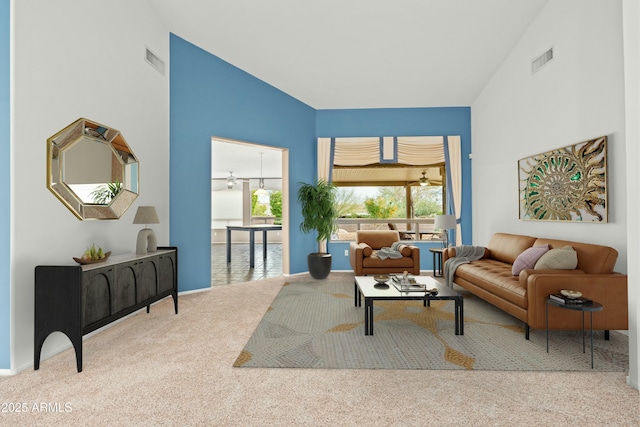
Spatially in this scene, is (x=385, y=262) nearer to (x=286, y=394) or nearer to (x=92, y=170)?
(x=286, y=394)

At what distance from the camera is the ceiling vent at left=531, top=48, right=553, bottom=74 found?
432cm

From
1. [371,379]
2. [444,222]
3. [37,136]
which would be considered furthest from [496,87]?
[37,136]

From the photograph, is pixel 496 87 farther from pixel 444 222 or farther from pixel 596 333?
pixel 596 333

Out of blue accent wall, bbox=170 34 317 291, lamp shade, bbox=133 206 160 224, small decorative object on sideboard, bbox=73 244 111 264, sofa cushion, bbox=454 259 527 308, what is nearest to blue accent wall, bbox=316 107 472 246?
blue accent wall, bbox=170 34 317 291

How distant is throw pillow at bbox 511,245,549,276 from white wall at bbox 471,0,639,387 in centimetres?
48

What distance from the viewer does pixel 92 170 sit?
134 inches

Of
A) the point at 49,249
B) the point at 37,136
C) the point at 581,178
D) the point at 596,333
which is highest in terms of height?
the point at 37,136

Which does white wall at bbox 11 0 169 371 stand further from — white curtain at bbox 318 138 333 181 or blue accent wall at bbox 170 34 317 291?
white curtain at bbox 318 138 333 181

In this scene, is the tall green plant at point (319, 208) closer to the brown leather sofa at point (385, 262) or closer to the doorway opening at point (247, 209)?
the doorway opening at point (247, 209)

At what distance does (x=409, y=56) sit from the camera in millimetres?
5293

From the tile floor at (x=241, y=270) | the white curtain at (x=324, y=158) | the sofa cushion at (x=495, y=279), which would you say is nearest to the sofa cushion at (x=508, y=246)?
the sofa cushion at (x=495, y=279)

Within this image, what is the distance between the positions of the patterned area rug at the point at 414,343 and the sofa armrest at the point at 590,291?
251mm

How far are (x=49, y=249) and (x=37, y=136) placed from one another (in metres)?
0.94

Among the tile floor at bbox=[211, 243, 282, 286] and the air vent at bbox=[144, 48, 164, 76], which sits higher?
the air vent at bbox=[144, 48, 164, 76]
